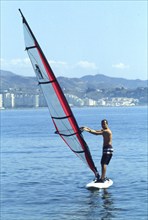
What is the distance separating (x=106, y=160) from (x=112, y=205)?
162 cm

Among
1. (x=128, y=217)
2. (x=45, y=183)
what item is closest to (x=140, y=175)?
(x=45, y=183)

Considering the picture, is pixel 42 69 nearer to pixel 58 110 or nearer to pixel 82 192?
pixel 58 110

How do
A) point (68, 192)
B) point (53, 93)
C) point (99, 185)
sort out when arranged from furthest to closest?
point (68, 192)
point (99, 185)
point (53, 93)

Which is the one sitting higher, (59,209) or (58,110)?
(58,110)

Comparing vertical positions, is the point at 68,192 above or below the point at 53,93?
below

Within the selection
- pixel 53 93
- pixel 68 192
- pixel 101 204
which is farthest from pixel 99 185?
pixel 53 93

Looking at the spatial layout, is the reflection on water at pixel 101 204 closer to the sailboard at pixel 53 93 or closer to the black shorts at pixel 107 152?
the black shorts at pixel 107 152

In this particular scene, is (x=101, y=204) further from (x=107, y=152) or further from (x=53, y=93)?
(x=53, y=93)

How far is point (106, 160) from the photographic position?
897 inches

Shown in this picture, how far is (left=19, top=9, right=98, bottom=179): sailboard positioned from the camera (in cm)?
1859

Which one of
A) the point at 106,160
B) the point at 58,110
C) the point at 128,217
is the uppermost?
the point at 58,110

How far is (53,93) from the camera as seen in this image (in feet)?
63.6

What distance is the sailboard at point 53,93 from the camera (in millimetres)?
18594

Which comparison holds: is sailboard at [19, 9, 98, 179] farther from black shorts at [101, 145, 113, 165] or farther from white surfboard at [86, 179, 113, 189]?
white surfboard at [86, 179, 113, 189]
